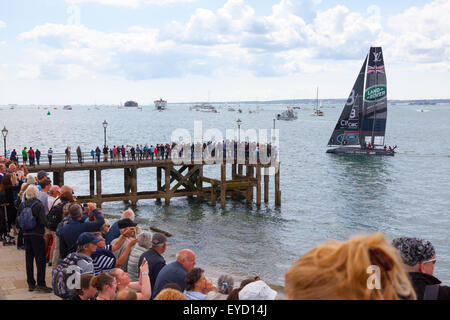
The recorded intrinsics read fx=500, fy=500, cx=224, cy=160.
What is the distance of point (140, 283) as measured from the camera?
631 cm

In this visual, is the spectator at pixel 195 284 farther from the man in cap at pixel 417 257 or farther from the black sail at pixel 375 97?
the black sail at pixel 375 97

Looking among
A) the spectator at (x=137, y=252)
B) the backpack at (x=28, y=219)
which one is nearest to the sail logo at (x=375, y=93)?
the backpack at (x=28, y=219)

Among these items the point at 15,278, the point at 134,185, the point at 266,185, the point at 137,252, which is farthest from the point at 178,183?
the point at 137,252

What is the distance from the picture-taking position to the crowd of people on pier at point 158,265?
6.46 feet

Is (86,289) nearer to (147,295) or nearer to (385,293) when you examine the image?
(147,295)

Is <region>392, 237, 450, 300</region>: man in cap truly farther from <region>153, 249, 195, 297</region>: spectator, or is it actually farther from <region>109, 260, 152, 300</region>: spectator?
<region>109, 260, 152, 300</region>: spectator

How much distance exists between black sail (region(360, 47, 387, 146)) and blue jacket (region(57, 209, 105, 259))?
68.5 m

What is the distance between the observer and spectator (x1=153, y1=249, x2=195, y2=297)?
6145 millimetres

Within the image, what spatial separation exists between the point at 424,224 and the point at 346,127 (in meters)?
45.1

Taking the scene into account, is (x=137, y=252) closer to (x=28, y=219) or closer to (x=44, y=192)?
(x=28, y=219)

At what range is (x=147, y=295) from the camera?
6.12 m
